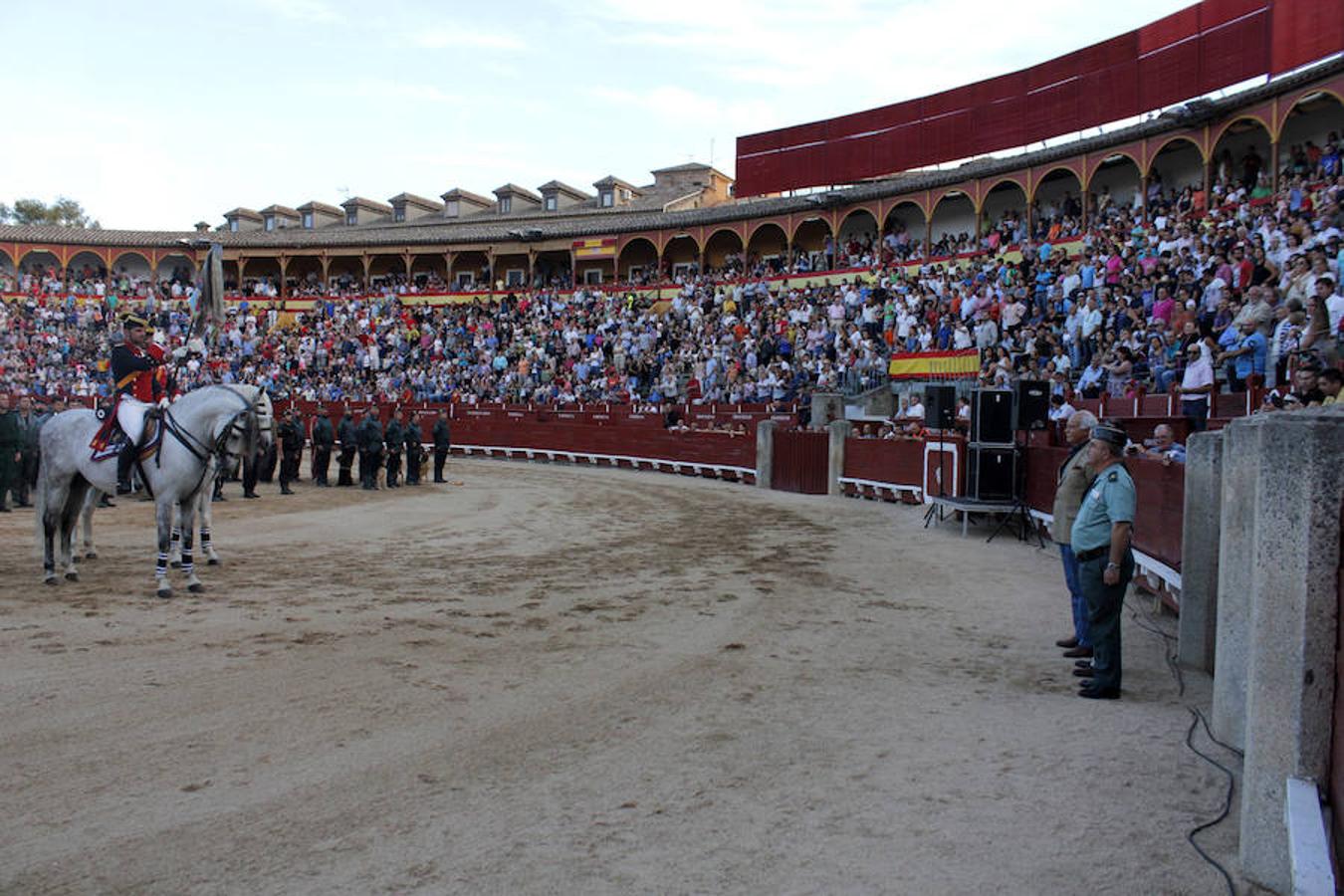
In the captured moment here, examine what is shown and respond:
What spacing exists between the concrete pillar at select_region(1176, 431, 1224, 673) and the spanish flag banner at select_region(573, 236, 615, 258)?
38.7m

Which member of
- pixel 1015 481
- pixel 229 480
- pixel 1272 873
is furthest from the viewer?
pixel 229 480

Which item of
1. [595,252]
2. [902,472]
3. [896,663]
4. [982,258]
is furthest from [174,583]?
[595,252]

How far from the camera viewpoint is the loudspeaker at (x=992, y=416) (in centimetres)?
1352

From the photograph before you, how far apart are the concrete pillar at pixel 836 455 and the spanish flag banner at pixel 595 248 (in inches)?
1038

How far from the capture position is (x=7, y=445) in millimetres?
14555

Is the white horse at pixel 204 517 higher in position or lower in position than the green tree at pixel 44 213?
lower


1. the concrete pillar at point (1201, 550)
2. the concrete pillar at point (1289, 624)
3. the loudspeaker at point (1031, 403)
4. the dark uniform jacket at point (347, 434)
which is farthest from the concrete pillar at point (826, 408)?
the concrete pillar at point (1289, 624)

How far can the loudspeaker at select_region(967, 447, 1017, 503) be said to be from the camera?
1355 cm

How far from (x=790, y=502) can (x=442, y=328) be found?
2736cm

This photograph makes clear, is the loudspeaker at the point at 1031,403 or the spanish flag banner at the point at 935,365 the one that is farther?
the spanish flag banner at the point at 935,365

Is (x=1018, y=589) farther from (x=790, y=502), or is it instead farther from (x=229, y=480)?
(x=229, y=480)

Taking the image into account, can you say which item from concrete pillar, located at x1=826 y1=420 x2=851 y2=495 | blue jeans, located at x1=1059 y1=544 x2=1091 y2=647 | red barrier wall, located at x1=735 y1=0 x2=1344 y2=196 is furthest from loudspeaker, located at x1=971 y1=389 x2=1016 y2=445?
red barrier wall, located at x1=735 y1=0 x2=1344 y2=196

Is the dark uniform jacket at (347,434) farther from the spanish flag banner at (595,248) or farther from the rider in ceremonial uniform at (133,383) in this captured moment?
the spanish flag banner at (595,248)

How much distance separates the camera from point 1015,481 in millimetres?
13680
